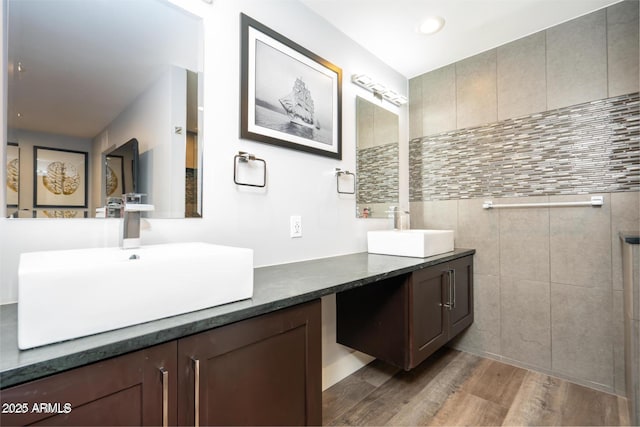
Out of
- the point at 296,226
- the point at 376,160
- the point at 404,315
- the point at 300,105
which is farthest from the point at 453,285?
the point at 300,105

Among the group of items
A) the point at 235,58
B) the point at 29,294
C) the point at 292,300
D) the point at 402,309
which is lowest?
the point at 402,309

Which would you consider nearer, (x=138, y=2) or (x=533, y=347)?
(x=138, y=2)

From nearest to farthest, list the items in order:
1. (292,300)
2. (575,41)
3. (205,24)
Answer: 1. (292,300)
2. (205,24)
3. (575,41)

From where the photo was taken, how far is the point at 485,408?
1.65 metres

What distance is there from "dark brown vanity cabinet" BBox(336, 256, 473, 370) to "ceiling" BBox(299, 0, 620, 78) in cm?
153

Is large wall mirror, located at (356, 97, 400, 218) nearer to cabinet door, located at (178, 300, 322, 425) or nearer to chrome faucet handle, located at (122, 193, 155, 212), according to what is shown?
cabinet door, located at (178, 300, 322, 425)

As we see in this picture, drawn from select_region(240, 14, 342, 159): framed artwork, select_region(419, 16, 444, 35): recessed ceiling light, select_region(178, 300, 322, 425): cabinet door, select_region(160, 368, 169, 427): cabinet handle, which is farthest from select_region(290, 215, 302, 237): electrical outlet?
select_region(419, 16, 444, 35): recessed ceiling light

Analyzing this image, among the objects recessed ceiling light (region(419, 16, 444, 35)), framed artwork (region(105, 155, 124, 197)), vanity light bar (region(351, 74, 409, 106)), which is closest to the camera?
framed artwork (region(105, 155, 124, 197))

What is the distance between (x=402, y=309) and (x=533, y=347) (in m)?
1.16

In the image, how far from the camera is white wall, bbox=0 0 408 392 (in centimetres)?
102

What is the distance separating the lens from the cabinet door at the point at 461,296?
1965 millimetres

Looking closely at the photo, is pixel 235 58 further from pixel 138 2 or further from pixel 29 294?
pixel 29 294

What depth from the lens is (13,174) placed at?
0.94m

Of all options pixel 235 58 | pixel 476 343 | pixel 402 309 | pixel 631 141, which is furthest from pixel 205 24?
pixel 476 343
